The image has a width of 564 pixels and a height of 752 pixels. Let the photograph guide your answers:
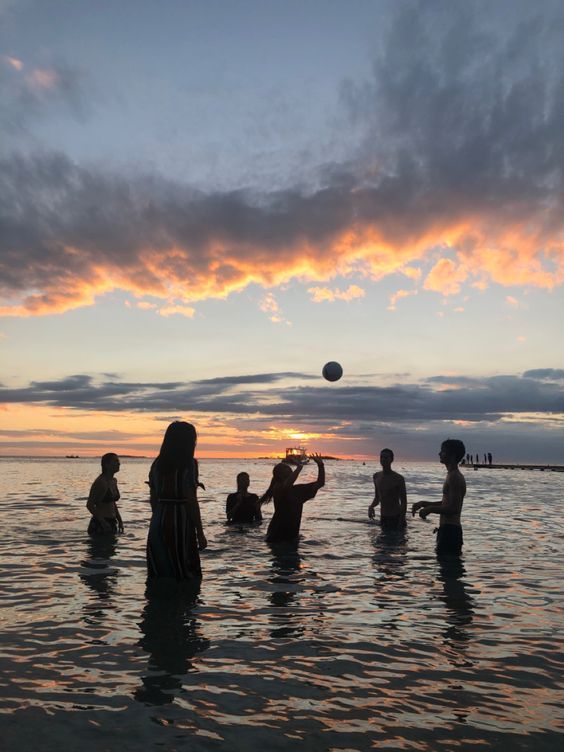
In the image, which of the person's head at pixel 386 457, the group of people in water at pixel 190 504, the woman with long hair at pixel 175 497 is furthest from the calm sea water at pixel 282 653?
the person's head at pixel 386 457

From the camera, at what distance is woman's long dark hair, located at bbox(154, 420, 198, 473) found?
305 inches

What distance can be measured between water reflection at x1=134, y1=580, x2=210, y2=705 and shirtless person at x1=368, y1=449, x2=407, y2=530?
707 centimetres

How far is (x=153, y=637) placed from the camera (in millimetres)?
6555

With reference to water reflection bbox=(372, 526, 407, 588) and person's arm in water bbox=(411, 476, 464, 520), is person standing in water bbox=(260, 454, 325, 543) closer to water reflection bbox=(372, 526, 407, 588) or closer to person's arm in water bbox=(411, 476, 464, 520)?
water reflection bbox=(372, 526, 407, 588)

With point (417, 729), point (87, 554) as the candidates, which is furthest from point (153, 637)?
point (87, 554)

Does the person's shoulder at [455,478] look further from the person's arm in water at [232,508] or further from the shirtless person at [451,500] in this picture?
the person's arm in water at [232,508]

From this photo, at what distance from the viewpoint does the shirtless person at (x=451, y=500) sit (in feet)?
31.7

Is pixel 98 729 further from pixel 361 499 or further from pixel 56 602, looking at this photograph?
pixel 361 499

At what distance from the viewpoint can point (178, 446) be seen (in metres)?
7.73

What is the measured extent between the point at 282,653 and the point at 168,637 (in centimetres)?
132

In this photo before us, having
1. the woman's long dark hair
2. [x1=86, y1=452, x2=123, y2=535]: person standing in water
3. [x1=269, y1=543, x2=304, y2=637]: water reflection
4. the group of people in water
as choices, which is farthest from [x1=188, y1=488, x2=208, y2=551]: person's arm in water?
[x1=86, y1=452, x2=123, y2=535]: person standing in water

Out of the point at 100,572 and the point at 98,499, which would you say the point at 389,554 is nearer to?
the point at 100,572

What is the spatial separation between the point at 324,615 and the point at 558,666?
2810mm

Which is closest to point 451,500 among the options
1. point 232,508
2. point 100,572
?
point 100,572
